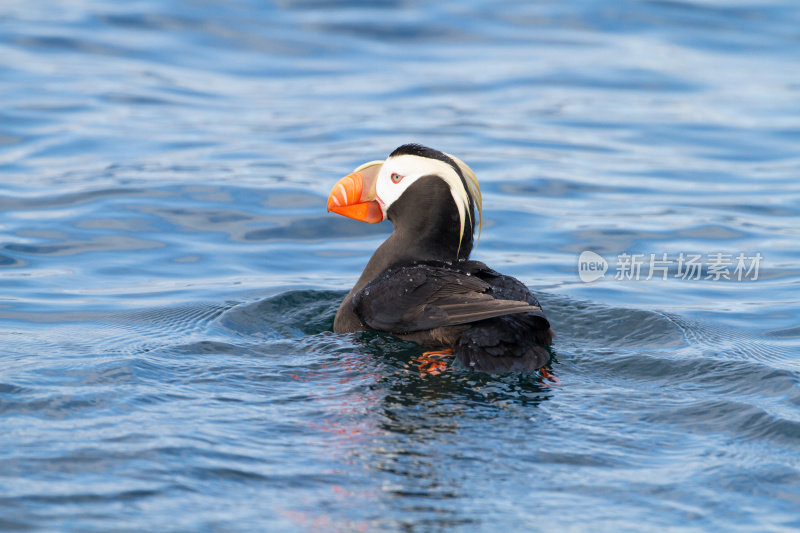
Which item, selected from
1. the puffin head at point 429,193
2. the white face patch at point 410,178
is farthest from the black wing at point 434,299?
the white face patch at point 410,178

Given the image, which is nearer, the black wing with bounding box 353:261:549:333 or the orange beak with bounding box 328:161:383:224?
the black wing with bounding box 353:261:549:333

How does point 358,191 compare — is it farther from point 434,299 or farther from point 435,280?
point 434,299

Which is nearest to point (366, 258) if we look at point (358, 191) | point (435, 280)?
point (358, 191)

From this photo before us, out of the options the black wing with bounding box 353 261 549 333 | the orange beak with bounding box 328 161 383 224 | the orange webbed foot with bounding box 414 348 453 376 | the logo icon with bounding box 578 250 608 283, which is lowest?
the orange webbed foot with bounding box 414 348 453 376

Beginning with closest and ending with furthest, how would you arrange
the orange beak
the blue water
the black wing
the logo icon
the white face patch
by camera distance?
the blue water → the black wing → the white face patch → the orange beak → the logo icon

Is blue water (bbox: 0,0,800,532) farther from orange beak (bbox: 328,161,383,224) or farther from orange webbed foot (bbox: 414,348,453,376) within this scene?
orange beak (bbox: 328,161,383,224)

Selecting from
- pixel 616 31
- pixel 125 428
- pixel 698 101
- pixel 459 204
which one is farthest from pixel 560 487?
pixel 616 31

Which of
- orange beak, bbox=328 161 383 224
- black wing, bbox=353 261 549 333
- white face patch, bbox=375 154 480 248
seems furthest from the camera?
orange beak, bbox=328 161 383 224

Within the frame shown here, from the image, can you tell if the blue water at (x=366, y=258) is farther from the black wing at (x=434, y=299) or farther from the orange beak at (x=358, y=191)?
the orange beak at (x=358, y=191)

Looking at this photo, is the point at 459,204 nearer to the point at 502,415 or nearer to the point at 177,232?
the point at 502,415

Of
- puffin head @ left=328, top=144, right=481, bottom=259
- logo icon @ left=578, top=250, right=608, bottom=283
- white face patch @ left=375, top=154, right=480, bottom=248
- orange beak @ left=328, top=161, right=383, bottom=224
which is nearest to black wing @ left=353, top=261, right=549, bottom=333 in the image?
puffin head @ left=328, top=144, right=481, bottom=259

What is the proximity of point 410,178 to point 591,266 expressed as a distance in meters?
2.60

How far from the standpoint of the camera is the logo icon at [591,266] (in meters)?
7.43

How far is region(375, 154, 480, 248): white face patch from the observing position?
17.8 ft
